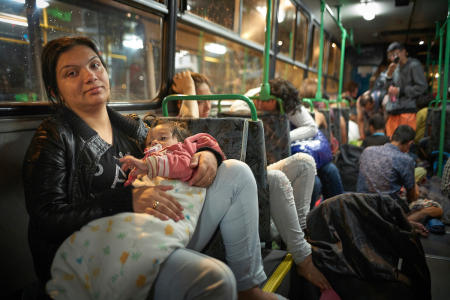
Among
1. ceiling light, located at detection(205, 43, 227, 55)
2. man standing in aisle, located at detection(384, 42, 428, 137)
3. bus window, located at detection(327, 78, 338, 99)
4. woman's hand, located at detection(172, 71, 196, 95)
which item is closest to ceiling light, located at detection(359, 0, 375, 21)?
man standing in aisle, located at detection(384, 42, 428, 137)

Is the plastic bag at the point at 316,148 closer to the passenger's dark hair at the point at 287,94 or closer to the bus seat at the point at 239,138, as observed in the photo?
the passenger's dark hair at the point at 287,94

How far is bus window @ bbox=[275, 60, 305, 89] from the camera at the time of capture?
4755 mm

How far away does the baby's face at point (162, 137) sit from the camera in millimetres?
1207

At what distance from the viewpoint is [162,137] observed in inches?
48.1

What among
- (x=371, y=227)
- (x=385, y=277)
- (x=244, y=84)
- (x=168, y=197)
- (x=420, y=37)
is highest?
(x=420, y=37)

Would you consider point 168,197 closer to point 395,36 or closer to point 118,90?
point 118,90

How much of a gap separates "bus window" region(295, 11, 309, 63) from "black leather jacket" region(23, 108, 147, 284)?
4.93 metres

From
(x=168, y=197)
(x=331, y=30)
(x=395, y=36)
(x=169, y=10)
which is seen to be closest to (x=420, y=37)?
(x=395, y=36)

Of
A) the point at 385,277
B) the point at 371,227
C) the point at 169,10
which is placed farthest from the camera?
the point at 169,10

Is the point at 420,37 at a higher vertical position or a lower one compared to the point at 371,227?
higher

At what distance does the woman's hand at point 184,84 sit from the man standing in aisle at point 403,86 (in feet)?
12.2

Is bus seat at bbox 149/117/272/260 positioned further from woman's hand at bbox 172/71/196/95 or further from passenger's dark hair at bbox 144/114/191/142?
woman's hand at bbox 172/71/196/95

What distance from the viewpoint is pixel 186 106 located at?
201 cm

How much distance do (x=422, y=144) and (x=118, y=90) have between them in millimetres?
4146
